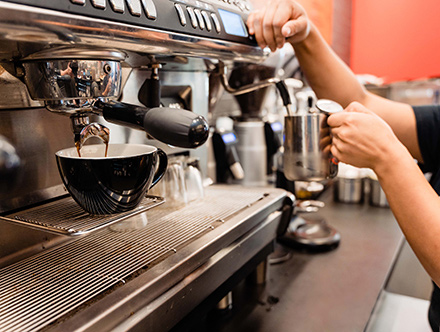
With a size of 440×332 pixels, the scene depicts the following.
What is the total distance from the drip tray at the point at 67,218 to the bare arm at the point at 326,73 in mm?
455

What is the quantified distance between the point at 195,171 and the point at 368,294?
47 centimetres

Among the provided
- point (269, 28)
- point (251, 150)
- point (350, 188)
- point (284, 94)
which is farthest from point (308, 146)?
point (350, 188)

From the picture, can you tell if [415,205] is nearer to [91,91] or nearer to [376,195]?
[91,91]

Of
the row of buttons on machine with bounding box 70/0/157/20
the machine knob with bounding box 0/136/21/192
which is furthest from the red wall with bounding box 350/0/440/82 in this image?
the machine knob with bounding box 0/136/21/192

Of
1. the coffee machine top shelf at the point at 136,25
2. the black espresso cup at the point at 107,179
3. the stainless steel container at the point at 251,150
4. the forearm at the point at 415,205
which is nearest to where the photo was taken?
the coffee machine top shelf at the point at 136,25

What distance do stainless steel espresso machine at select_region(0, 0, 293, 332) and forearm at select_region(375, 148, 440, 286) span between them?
9.5 inches

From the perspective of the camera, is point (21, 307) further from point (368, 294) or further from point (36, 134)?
point (368, 294)

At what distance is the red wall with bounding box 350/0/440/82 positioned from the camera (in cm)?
271

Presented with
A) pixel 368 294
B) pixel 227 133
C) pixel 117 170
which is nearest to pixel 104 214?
pixel 117 170

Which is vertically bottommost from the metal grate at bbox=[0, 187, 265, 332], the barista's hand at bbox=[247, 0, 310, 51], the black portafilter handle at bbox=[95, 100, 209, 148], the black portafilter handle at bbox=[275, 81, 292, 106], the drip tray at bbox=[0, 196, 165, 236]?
the metal grate at bbox=[0, 187, 265, 332]

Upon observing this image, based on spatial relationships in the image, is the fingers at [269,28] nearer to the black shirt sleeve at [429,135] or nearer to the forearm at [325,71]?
the forearm at [325,71]

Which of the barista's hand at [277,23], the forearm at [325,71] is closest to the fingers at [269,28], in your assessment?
the barista's hand at [277,23]

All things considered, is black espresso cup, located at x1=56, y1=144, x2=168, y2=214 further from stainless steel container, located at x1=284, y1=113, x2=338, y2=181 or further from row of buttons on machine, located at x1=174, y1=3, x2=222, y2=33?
stainless steel container, located at x1=284, y1=113, x2=338, y2=181

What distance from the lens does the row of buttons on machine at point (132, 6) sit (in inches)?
15.8
